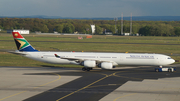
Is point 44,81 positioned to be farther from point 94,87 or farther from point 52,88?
point 94,87

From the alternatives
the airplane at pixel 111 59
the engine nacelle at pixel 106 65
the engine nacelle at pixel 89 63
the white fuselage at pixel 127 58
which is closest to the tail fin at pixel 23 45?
the airplane at pixel 111 59

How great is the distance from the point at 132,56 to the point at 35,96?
2618cm

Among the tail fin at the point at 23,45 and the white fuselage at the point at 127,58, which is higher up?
the tail fin at the point at 23,45

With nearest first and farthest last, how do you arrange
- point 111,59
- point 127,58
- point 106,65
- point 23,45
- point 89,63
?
1. point 106,65
2. point 89,63
3. point 127,58
4. point 111,59
5. point 23,45

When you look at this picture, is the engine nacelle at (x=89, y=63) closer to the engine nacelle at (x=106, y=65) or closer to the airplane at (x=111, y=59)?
the airplane at (x=111, y=59)

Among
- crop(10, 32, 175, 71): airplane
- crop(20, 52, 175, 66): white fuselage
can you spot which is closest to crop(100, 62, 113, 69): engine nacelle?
crop(10, 32, 175, 71): airplane

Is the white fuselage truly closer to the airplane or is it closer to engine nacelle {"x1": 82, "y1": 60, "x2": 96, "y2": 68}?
the airplane

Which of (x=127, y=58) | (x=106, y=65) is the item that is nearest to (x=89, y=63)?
(x=106, y=65)

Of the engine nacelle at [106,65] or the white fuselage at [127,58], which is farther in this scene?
the white fuselage at [127,58]

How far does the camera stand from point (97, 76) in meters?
45.5

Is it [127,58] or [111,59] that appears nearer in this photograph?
[127,58]

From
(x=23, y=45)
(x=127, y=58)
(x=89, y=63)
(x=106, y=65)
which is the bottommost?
(x=106, y=65)

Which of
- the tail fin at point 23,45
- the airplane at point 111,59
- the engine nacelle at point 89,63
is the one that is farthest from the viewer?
the tail fin at point 23,45

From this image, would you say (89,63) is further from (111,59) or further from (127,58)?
(127,58)
